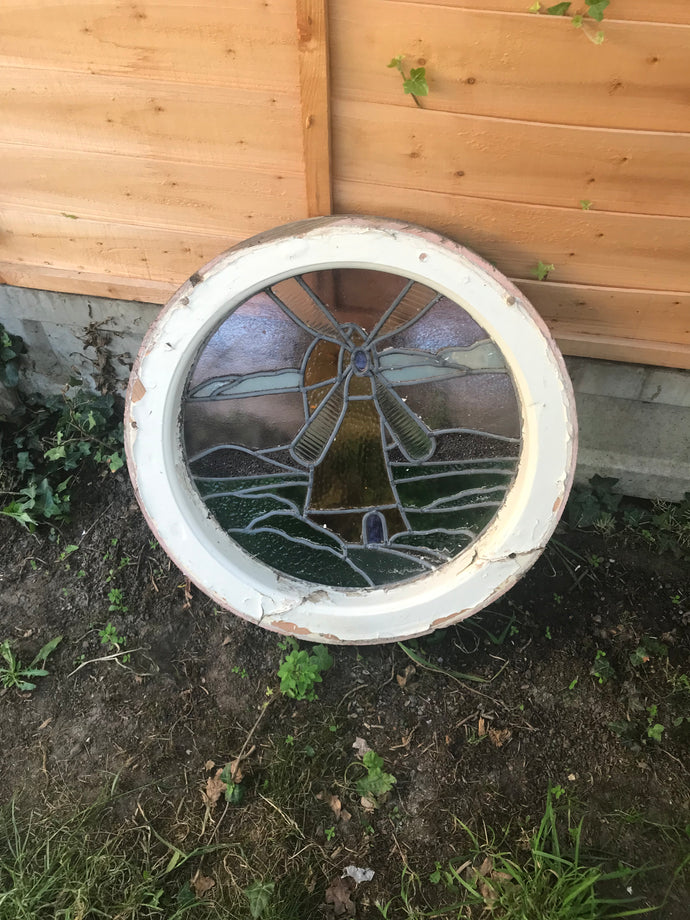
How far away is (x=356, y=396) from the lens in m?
1.78

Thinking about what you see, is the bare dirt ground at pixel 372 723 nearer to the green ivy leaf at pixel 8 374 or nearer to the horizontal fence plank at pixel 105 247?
the green ivy leaf at pixel 8 374

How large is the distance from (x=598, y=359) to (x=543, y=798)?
145 centimetres

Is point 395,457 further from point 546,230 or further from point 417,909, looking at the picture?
point 417,909

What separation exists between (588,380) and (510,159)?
835 mm

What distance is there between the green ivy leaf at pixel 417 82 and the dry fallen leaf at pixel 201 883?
2.26 metres

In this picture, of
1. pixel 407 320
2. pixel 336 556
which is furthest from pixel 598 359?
pixel 336 556

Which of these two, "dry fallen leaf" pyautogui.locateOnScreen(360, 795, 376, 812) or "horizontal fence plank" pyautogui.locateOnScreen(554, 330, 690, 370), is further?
"horizontal fence plank" pyautogui.locateOnScreen(554, 330, 690, 370)

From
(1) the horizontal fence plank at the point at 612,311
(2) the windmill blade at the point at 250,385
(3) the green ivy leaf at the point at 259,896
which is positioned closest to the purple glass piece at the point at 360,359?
(2) the windmill blade at the point at 250,385

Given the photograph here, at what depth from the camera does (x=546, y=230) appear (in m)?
1.69

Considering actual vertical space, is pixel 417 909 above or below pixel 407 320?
below

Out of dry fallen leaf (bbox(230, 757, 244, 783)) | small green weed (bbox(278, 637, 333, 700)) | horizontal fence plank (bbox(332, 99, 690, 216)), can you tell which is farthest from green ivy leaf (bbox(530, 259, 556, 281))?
dry fallen leaf (bbox(230, 757, 244, 783))

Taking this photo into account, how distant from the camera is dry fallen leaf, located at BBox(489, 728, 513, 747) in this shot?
1876 millimetres

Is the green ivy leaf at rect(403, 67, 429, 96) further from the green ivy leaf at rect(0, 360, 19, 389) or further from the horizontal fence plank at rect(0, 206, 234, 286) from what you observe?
the green ivy leaf at rect(0, 360, 19, 389)

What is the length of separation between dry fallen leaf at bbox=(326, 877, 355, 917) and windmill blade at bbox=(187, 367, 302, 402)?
148cm
